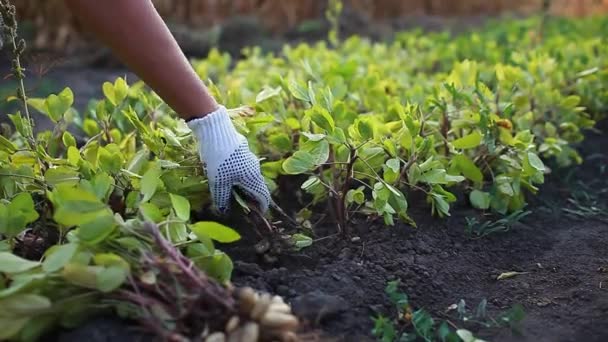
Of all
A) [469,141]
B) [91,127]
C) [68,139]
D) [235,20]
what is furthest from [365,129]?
[235,20]

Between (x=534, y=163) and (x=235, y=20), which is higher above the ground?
(x=534, y=163)

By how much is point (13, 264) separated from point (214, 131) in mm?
553

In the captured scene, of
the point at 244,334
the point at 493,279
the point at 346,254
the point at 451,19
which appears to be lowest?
the point at 451,19

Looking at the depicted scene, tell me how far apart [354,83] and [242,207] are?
98 centimetres

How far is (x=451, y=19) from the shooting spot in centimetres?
736

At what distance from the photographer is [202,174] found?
1.82 m

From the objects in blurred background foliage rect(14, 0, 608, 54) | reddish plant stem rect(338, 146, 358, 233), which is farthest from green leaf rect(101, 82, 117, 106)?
blurred background foliage rect(14, 0, 608, 54)

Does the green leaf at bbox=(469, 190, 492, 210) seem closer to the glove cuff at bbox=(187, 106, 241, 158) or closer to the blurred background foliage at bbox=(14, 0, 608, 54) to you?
the glove cuff at bbox=(187, 106, 241, 158)

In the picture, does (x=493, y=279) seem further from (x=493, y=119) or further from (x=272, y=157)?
(x=272, y=157)

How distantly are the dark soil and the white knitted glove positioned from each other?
14 cm

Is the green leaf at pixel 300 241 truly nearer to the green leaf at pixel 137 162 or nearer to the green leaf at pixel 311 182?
the green leaf at pixel 311 182

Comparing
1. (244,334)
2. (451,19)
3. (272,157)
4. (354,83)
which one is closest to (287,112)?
(272,157)

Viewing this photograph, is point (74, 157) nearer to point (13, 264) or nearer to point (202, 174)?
point (202, 174)

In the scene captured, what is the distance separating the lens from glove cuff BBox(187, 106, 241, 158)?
1.68 metres
